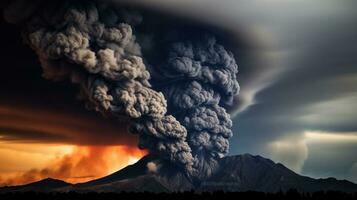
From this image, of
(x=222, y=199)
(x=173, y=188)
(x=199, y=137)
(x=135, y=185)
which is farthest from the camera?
(x=135, y=185)

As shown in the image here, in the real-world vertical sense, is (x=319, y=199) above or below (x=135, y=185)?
below

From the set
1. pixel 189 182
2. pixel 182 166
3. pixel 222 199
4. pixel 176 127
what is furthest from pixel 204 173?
pixel 222 199

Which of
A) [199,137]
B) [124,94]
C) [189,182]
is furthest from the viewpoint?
[189,182]

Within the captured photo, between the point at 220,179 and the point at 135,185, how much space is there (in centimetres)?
3135

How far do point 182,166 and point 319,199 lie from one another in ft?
254

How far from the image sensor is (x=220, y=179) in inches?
7707

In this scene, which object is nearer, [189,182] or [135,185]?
[189,182]

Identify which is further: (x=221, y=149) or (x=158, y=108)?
(x=221, y=149)

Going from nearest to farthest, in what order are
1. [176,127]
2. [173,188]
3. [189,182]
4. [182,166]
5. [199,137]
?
[176,127]
[199,137]
[182,166]
[189,182]
[173,188]

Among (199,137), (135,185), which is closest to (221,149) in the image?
(199,137)

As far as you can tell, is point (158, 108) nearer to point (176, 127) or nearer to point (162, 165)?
point (176, 127)

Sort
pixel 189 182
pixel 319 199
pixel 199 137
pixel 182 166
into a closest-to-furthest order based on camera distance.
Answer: pixel 319 199 → pixel 199 137 → pixel 182 166 → pixel 189 182

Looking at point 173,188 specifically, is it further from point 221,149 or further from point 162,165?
point 221,149

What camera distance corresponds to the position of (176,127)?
121125mm
